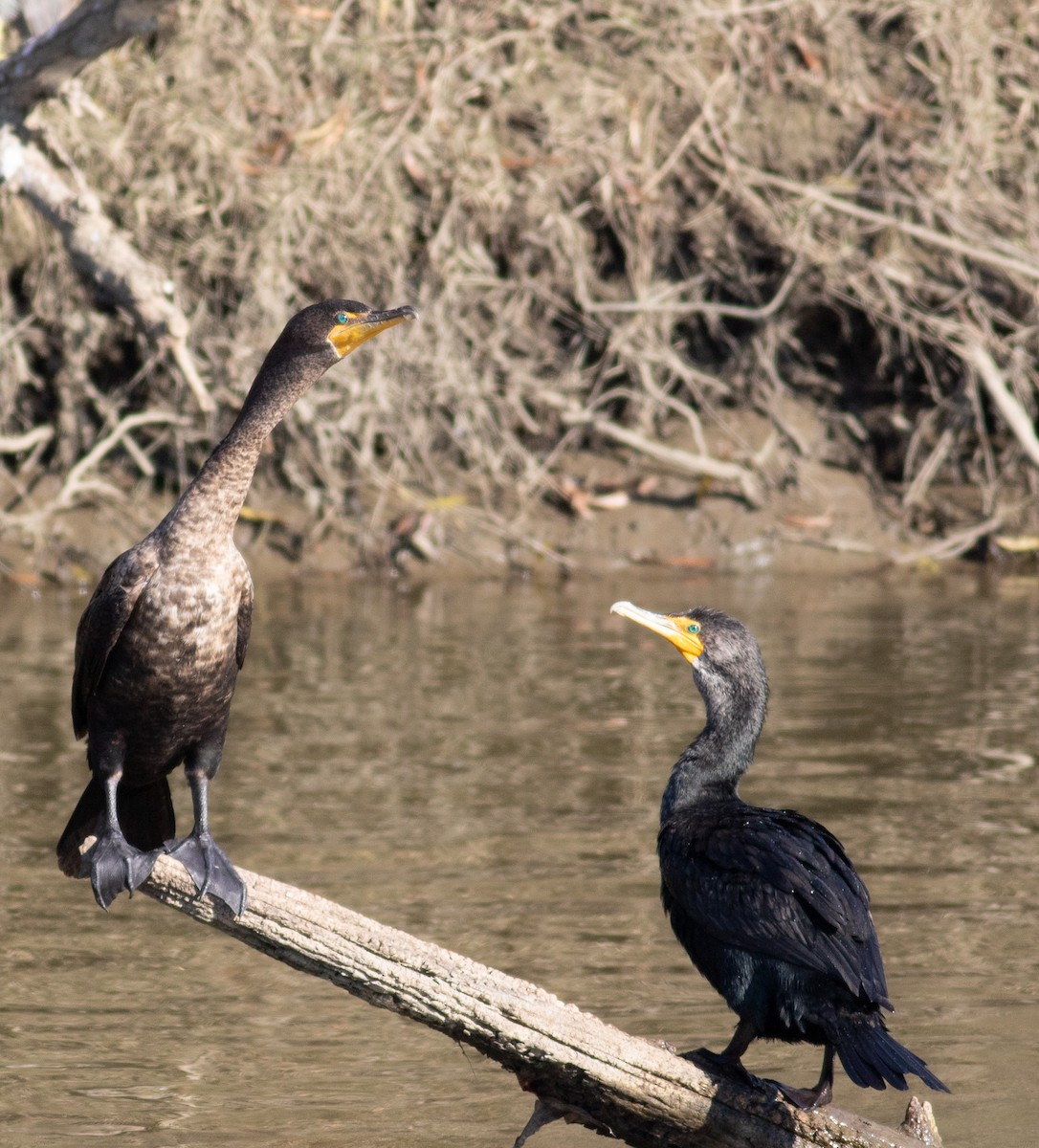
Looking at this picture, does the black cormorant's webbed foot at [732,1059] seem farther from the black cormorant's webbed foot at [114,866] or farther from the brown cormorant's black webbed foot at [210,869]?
the black cormorant's webbed foot at [114,866]

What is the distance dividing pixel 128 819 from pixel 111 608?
24.8 inches

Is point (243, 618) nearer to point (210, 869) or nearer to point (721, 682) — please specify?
point (210, 869)

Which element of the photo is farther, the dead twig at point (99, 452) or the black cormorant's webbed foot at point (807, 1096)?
the dead twig at point (99, 452)

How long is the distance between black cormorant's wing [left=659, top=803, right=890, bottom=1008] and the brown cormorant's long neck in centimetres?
124

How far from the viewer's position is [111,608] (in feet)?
12.9

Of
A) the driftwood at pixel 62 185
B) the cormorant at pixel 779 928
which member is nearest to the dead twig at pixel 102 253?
the driftwood at pixel 62 185

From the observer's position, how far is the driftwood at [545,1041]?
3.51 metres

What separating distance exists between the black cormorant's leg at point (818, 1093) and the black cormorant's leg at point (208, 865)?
1.17m

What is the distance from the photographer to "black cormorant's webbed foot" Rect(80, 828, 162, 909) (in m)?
3.83

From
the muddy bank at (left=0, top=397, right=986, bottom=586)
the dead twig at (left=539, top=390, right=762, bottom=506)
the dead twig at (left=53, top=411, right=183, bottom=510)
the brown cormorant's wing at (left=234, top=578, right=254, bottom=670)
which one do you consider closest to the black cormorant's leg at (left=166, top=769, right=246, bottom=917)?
the brown cormorant's wing at (left=234, top=578, right=254, bottom=670)

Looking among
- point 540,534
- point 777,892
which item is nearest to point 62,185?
point 777,892

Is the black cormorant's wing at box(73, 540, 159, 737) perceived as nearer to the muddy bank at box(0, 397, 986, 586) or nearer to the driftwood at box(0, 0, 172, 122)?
the driftwood at box(0, 0, 172, 122)

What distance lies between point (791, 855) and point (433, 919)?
195cm

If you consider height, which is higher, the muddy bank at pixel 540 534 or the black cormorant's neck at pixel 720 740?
the black cormorant's neck at pixel 720 740
